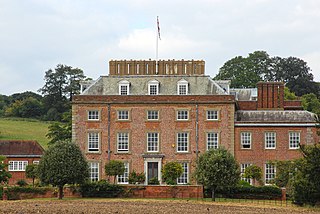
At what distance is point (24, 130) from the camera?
359 feet

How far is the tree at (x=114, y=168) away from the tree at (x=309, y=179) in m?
17.9

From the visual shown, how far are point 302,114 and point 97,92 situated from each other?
18.5 m

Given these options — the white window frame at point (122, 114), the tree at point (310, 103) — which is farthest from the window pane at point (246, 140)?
the tree at point (310, 103)

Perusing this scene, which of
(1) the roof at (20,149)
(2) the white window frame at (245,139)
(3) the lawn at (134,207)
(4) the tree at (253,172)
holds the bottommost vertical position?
(3) the lawn at (134,207)

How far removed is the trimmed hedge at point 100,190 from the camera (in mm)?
58250

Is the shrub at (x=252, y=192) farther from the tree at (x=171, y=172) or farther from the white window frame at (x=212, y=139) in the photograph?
the white window frame at (x=212, y=139)

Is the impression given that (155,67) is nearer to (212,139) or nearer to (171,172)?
(212,139)

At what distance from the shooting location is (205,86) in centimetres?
6919

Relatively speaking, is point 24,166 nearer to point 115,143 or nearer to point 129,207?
point 115,143

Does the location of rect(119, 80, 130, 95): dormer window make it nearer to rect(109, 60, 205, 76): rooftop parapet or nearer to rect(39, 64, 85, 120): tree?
rect(109, 60, 205, 76): rooftop parapet

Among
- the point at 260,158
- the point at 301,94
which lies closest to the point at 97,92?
the point at 260,158

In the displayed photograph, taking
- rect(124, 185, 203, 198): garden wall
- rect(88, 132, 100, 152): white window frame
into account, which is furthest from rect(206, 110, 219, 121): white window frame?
rect(124, 185, 203, 198): garden wall

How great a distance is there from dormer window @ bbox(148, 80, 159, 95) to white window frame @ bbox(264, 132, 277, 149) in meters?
10.6

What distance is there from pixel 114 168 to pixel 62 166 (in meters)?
8.09
